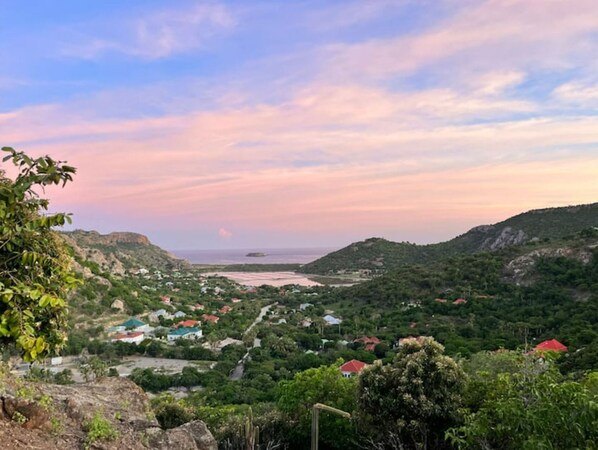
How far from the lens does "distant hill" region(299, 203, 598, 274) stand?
63.2 metres

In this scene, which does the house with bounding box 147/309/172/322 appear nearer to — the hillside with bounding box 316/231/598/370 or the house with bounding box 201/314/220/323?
the house with bounding box 201/314/220/323

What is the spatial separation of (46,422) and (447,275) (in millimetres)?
48095

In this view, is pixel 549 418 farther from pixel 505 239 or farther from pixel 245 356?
pixel 505 239

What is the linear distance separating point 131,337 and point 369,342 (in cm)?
2311

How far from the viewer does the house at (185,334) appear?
42.4 m

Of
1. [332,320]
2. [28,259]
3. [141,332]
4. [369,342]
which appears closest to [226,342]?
[141,332]

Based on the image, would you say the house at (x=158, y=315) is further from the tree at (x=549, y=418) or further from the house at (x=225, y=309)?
the tree at (x=549, y=418)

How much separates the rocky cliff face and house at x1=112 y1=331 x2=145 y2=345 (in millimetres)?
32830

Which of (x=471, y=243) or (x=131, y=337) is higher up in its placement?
(x=471, y=243)

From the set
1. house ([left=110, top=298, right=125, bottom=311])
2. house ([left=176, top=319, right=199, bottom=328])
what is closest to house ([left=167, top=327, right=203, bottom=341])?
house ([left=176, top=319, right=199, bottom=328])

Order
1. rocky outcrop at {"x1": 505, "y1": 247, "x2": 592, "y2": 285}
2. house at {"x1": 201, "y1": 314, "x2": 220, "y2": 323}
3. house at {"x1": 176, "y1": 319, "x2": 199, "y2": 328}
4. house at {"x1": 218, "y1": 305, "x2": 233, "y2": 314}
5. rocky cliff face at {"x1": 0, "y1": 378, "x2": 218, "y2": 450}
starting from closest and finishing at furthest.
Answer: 1. rocky cliff face at {"x1": 0, "y1": 378, "x2": 218, "y2": 450}
2. rocky outcrop at {"x1": 505, "y1": 247, "x2": 592, "y2": 285}
3. house at {"x1": 176, "y1": 319, "x2": 199, "y2": 328}
4. house at {"x1": 201, "y1": 314, "x2": 220, "y2": 323}
5. house at {"x1": 218, "y1": 305, "x2": 233, "y2": 314}

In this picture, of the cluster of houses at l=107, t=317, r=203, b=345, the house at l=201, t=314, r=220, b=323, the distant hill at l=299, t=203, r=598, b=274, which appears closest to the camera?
the cluster of houses at l=107, t=317, r=203, b=345

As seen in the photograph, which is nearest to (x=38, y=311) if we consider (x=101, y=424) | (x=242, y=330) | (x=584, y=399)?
(x=101, y=424)

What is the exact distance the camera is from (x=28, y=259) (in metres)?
3.64
